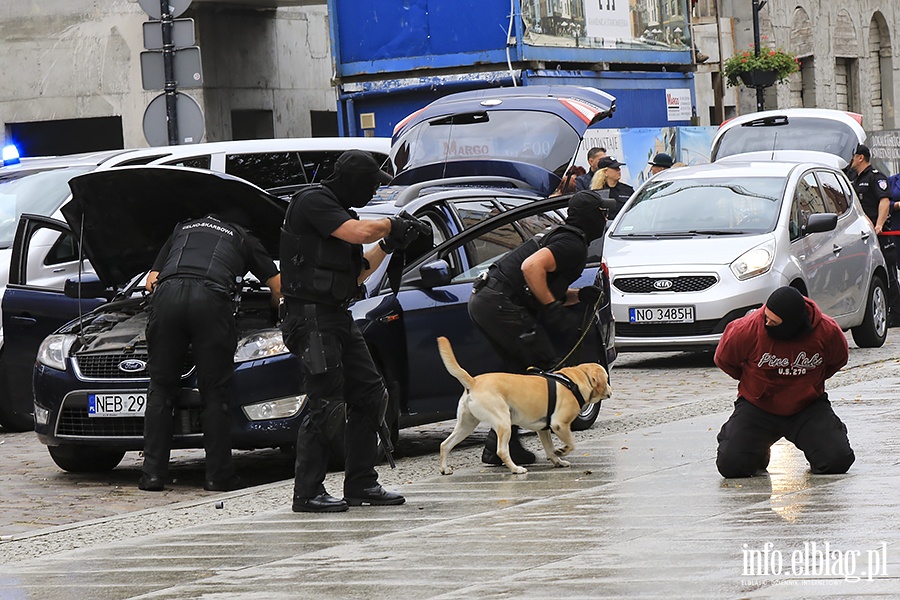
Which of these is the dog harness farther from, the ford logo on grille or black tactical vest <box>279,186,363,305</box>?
the ford logo on grille

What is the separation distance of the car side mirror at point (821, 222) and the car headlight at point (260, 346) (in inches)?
268

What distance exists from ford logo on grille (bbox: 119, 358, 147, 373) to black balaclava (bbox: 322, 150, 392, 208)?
78.1 inches

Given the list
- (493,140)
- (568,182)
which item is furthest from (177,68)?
(568,182)

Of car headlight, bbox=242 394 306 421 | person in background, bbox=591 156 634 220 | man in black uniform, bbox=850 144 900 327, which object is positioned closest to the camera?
car headlight, bbox=242 394 306 421

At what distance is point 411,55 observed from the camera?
2164 cm

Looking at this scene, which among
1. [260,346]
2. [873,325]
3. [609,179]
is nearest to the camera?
[260,346]

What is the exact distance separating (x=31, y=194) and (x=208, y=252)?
455cm

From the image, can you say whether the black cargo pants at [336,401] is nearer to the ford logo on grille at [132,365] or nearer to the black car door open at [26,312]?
the ford logo on grille at [132,365]

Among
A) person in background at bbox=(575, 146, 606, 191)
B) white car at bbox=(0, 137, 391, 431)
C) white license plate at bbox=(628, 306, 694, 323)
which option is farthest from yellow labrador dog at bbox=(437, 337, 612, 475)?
person in background at bbox=(575, 146, 606, 191)

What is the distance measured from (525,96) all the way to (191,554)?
1144 centimetres

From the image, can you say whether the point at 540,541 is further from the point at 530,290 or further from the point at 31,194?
the point at 31,194

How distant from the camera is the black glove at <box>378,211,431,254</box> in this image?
26.3ft

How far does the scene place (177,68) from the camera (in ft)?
51.3

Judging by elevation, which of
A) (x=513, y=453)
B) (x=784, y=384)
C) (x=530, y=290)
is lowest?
(x=513, y=453)
